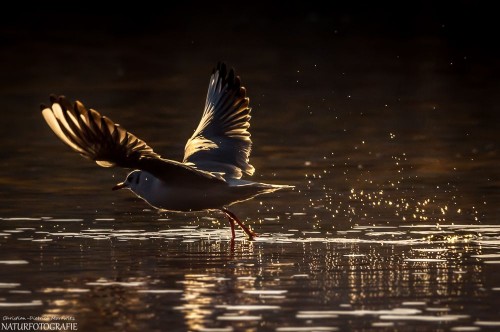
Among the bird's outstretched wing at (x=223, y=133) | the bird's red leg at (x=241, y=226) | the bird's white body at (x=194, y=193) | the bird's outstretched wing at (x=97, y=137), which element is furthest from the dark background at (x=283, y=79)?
the bird's outstretched wing at (x=97, y=137)

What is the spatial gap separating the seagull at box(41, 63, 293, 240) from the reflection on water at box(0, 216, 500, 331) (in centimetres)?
36

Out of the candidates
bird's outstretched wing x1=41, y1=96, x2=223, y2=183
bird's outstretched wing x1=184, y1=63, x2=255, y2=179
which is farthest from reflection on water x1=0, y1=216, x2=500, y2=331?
bird's outstretched wing x1=41, y1=96, x2=223, y2=183

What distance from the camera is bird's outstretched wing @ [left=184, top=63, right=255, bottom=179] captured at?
1523 centimetres

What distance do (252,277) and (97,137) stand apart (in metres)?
1.64

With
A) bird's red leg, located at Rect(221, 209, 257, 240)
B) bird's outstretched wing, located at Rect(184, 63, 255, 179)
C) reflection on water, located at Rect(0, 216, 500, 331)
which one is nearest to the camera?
reflection on water, located at Rect(0, 216, 500, 331)

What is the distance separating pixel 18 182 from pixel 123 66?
709 inches

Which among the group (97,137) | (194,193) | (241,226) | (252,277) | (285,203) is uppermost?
(97,137)


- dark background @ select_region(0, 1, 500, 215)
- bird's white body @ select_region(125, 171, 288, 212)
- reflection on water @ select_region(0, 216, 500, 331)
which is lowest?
reflection on water @ select_region(0, 216, 500, 331)

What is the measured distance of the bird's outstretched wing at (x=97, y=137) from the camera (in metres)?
12.5

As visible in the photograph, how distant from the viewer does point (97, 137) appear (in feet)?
41.8

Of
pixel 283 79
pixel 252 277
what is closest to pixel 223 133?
pixel 252 277

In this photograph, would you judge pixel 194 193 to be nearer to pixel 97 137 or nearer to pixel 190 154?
pixel 190 154

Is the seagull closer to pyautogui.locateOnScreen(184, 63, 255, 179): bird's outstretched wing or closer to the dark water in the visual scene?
pyautogui.locateOnScreen(184, 63, 255, 179): bird's outstretched wing

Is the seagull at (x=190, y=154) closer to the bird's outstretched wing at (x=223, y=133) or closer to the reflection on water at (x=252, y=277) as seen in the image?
the bird's outstretched wing at (x=223, y=133)
